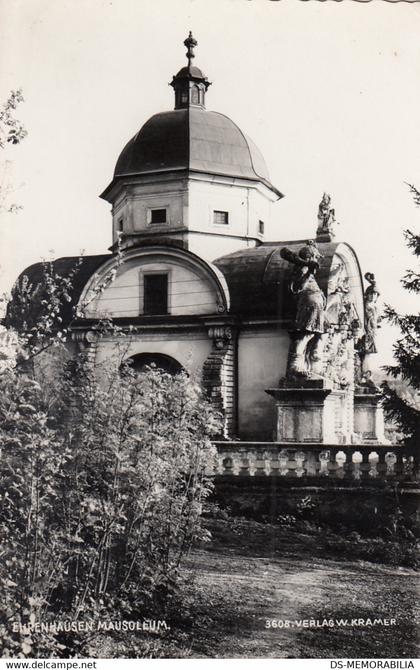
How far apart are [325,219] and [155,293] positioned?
574cm

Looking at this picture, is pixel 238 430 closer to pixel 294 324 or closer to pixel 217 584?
pixel 294 324

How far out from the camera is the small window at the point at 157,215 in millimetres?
25578

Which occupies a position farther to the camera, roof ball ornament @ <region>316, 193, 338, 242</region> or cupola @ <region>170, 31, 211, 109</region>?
cupola @ <region>170, 31, 211, 109</region>

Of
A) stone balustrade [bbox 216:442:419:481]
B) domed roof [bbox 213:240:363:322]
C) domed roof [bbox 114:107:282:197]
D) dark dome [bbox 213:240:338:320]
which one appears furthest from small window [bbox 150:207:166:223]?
stone balustrade [bbox 216:442:419:481]

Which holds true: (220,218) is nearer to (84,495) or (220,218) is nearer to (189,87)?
(189,87)

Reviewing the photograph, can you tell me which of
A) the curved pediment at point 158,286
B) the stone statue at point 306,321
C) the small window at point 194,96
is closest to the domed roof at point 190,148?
the small window at point 194,96

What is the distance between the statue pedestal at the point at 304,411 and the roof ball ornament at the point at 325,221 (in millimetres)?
6576

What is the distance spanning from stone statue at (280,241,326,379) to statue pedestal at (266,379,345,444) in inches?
19.7

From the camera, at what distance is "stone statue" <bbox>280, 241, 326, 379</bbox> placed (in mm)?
19906

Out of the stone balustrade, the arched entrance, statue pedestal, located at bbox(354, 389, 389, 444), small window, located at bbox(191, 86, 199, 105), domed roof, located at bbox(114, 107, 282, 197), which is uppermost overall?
small window, located at bbox(191, 86, 199, 105)

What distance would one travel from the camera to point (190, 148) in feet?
82.4

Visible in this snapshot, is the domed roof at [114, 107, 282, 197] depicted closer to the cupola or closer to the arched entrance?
the cupola

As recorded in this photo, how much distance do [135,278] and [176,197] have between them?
3.35 meters

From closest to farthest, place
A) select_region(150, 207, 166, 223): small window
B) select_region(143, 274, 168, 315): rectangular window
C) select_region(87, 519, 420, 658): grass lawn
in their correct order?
select_region(87, 519, 420, 658): grass lawn → select_region(143, 274, 168, 315): rectangular window → select_region(150, 207, 166, 223): small window
